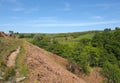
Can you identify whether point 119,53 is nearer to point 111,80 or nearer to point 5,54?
point 111,80

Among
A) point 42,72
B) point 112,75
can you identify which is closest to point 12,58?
point 42,72

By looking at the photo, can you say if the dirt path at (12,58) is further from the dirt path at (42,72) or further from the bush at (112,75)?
the bush at (112,75)

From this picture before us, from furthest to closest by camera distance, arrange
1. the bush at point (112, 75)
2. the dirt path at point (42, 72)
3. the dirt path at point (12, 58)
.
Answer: the bush at point (112, 75) < the dirt path at point (12, 58) < the dirt path at point (42, 72)

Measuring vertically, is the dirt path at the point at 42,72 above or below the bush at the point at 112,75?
above

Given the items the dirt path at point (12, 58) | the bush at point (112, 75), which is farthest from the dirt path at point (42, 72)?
the bush at point (112, 75)

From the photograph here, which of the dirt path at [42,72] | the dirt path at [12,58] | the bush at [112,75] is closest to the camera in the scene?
the dirt path at [42,72]

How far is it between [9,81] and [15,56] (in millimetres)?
3972

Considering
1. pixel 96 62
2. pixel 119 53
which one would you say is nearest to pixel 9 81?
pixel 96 62

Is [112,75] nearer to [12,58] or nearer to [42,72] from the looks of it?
[42,72]

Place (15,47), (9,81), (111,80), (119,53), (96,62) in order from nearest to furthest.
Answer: (9,81) → (15,47) → (111,80) → (96,62) → (119,53)

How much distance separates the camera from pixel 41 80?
23141 mm

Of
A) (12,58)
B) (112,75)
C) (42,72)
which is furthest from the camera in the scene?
(112,75)

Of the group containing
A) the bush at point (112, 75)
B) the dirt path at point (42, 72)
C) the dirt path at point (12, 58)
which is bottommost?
the bush at point (112, 75)

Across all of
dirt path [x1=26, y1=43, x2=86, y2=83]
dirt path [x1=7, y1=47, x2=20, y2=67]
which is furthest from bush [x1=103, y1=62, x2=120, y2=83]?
dirt path [x1=7, y1=47, x2=20, y2=67]
